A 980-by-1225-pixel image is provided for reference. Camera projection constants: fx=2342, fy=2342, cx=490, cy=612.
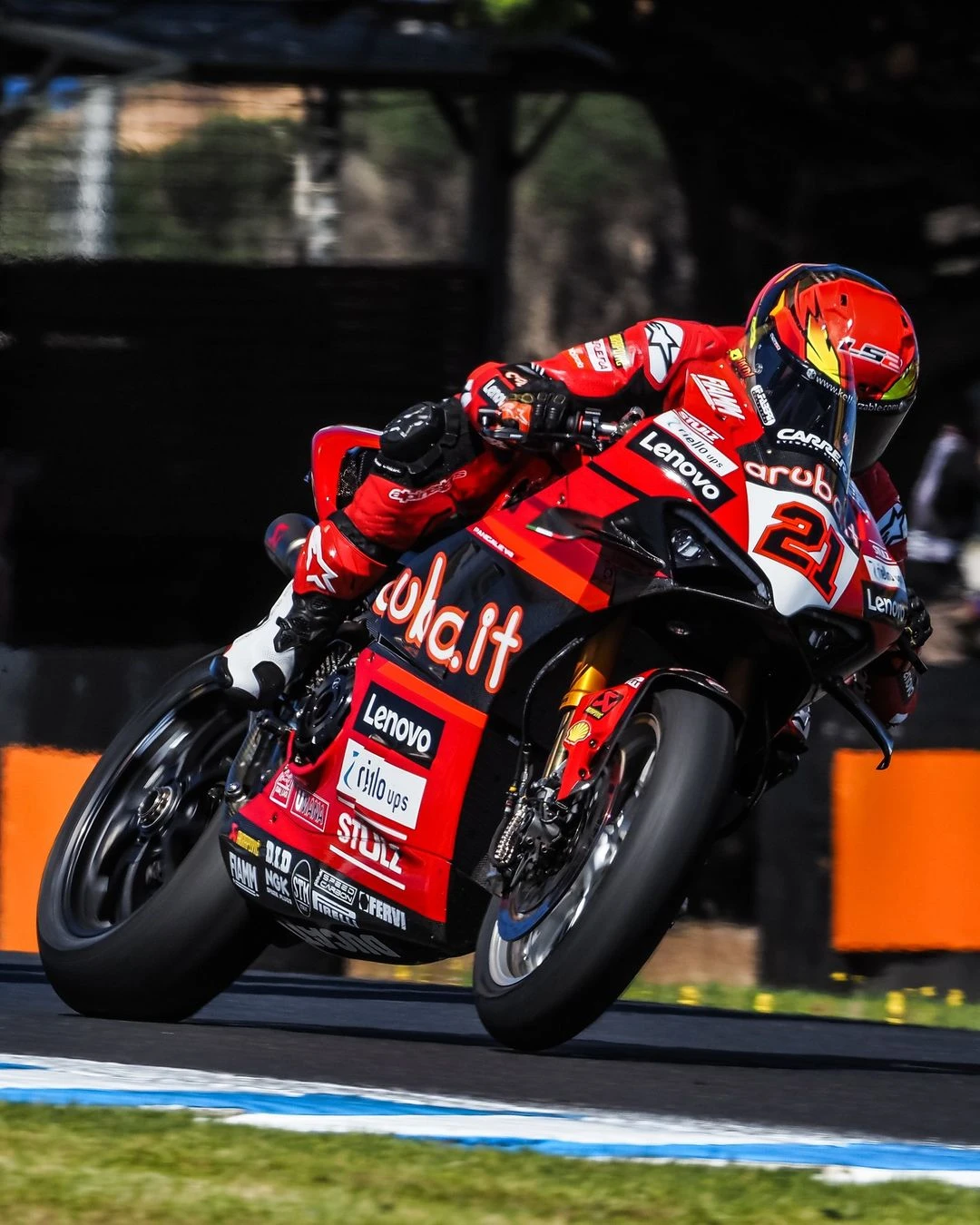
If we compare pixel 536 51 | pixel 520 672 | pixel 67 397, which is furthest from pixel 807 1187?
pixel 536 51

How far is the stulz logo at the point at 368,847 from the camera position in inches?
175

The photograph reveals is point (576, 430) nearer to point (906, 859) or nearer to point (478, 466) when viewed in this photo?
point (478, 466)

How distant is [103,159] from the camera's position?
45.0 feet

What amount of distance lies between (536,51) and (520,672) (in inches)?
397

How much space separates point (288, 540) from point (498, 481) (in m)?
0.70

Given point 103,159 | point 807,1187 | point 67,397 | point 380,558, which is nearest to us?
point 807,1187

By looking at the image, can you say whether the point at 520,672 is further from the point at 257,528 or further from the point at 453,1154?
the point at 257,528

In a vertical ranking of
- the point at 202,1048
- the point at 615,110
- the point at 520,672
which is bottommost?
the point at 202,1048

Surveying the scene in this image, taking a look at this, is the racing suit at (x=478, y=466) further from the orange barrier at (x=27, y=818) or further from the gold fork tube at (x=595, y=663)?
the orange barrier at (x=27, y=818)

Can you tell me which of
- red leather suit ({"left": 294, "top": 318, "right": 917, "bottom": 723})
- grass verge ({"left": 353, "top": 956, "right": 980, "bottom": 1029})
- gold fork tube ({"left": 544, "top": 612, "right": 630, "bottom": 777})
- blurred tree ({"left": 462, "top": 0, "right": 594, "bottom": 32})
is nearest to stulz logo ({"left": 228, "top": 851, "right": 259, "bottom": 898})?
red leather suit ({"left": 294, "top": 318, "right": 917, "bottom": 723})

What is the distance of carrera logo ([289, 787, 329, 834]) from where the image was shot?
182 inches

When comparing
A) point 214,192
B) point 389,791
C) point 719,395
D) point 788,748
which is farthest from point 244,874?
point 214,192

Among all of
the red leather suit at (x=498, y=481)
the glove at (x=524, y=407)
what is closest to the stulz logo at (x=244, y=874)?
Result: the red leather suit at (x=498, y=481)

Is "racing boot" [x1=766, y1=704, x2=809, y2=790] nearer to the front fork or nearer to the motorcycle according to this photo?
the motorcycle
